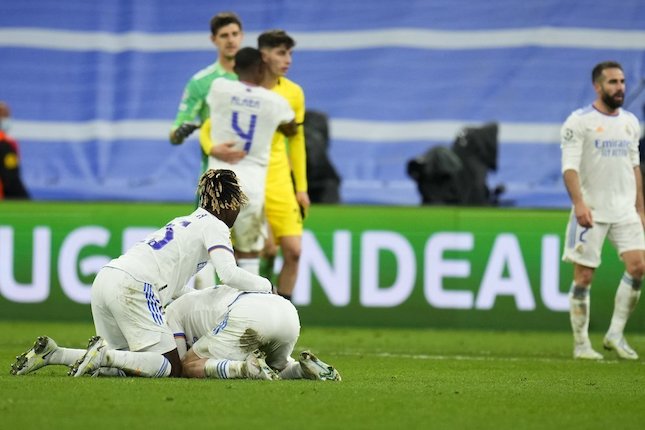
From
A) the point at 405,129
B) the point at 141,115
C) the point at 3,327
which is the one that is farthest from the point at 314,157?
the point at 3,327

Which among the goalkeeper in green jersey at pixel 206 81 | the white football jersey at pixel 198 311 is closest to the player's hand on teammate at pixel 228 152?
the goalkeeper in green jersey at pixel 206 81

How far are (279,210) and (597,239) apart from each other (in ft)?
7.63

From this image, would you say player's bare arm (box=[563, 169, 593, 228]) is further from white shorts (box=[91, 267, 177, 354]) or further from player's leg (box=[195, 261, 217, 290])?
white shorts (box=[91, 267, 177, 354])

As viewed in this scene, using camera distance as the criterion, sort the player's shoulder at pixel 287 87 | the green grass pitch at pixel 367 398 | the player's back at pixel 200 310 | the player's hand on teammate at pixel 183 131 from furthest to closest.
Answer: the player's shoulder at pixel 287 87 < the player's hand on teammate at pixel 183 131 < the player's back at pixel 200 310 < the green grass pitch at pixel 367 398

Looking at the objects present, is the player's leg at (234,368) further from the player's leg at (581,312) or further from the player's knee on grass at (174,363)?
the player's leg at (581,312)

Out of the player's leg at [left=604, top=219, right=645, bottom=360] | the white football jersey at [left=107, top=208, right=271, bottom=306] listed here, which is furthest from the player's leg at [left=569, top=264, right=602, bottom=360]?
the white football jersey at [left=107, top=208, right=271, bottom=306]

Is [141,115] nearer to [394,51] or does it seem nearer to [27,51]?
[27,51]

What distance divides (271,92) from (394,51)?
223 inches

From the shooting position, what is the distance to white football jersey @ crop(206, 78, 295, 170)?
395 inches

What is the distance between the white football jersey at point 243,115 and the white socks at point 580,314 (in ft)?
7.95

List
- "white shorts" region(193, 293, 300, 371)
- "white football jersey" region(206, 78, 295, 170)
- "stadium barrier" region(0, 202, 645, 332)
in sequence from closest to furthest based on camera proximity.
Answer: "white shorts" region(193, 293, 300, 371)
"white football jersey" region(206, 78, 295, 170)
"stadium barrier" region(0, 202, 645, 332)

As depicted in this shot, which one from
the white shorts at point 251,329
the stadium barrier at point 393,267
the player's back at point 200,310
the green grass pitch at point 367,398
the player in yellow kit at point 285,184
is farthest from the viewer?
the stadium barrier at point 393,267

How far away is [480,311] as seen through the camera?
41.9 feet

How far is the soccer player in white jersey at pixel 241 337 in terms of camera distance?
283 inches
